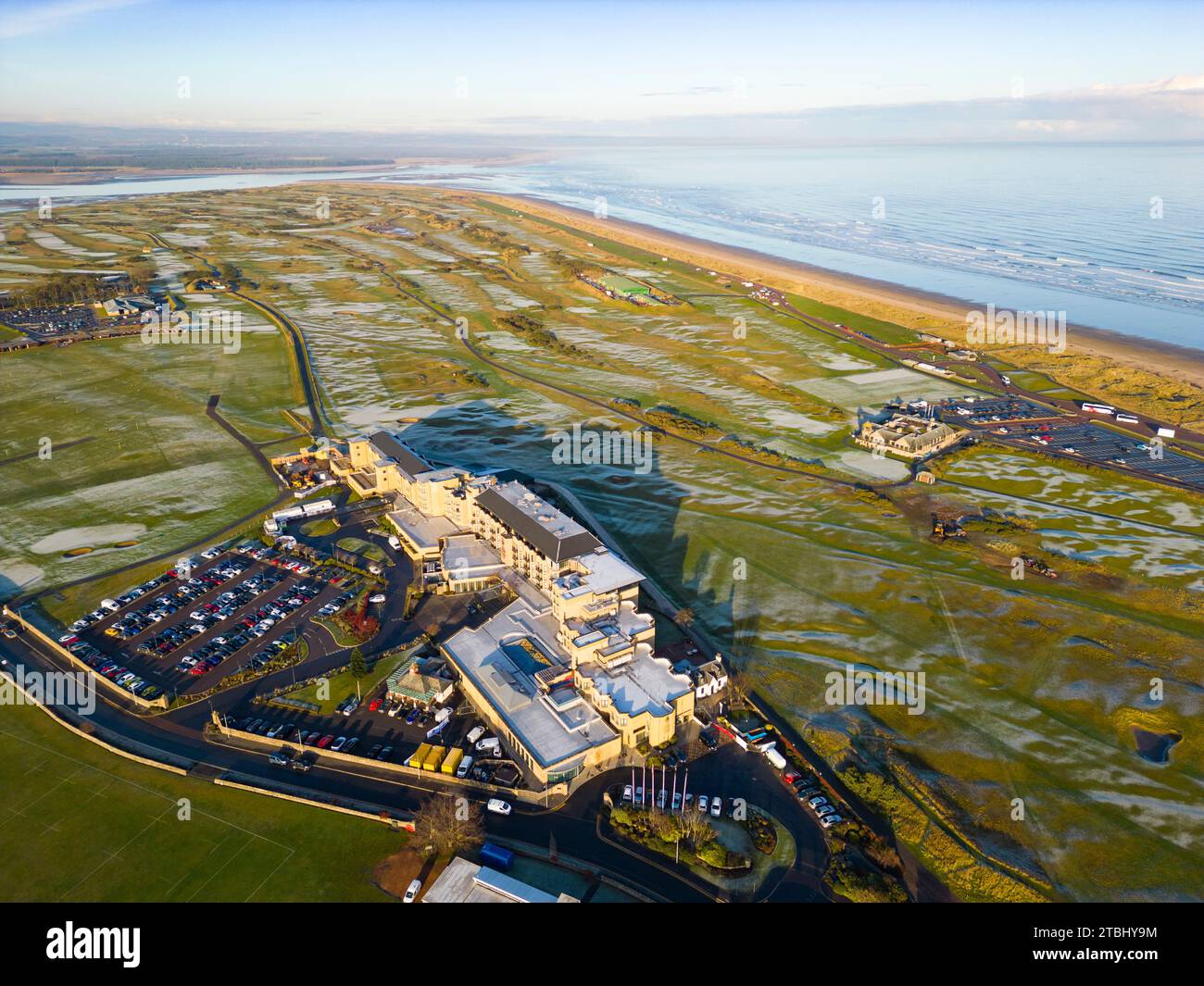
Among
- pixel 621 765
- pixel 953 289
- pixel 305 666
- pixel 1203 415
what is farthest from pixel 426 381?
pixel 953 289

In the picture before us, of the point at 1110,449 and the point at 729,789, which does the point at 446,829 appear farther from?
the point at 1110,449

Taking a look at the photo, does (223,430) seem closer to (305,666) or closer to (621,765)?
(305,666)

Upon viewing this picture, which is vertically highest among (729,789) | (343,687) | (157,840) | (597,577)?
(597,577)

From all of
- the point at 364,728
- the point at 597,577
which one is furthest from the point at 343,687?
the point at 597,577

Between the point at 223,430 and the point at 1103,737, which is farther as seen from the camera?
the point at 223,430

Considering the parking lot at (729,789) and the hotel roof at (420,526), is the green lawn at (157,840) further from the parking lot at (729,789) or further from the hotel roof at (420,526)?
the hotel roof at (420,526)
